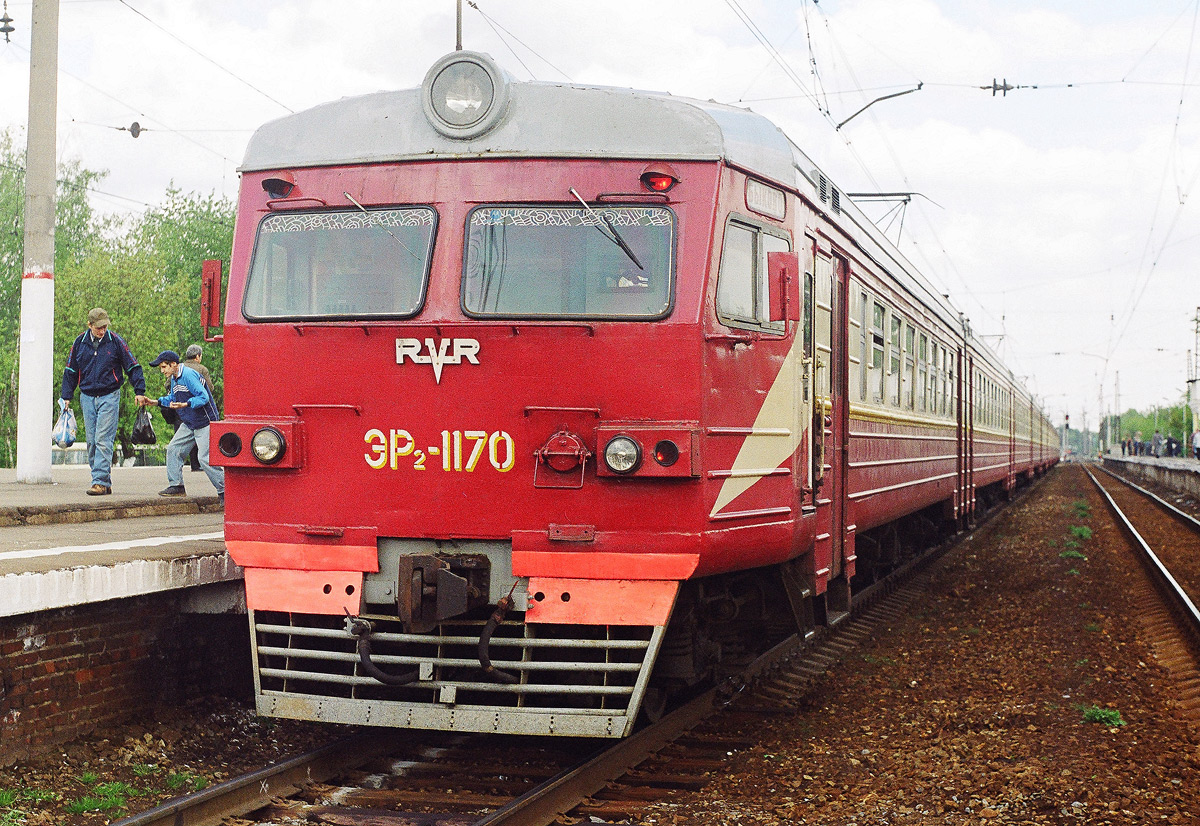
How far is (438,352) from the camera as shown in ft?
19.6

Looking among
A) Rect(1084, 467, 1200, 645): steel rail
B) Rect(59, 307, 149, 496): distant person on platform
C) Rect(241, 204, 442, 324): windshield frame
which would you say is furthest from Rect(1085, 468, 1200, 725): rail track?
Rect(59, 307, 149, 496): distant person on platform

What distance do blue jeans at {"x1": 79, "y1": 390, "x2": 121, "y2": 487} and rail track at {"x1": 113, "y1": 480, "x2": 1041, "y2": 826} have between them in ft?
16.8

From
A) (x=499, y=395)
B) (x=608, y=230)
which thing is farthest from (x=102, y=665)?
(x=608, y=230)

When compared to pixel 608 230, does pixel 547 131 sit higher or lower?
higher

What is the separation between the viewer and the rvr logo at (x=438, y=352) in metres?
5.95

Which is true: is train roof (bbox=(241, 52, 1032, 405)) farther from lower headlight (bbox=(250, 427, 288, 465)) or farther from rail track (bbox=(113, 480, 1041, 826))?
rail track (bbox=(113, 480, 1041, 826))

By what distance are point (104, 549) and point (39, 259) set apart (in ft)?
17.4

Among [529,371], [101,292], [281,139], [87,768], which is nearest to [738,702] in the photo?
[529,371]

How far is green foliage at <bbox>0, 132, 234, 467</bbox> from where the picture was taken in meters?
45.1

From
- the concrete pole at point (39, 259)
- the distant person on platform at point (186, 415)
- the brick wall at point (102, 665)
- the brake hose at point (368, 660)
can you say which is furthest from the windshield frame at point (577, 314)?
the concrete pole at point (39, 259)

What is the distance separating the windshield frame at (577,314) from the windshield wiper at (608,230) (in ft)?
0.07

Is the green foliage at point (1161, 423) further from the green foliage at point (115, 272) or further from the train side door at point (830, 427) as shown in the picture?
the train side door at point (830, 427)

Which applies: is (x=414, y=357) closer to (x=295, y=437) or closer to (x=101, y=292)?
(x=295, y=437)

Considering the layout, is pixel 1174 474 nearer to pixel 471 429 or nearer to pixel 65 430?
pixel 65 430
